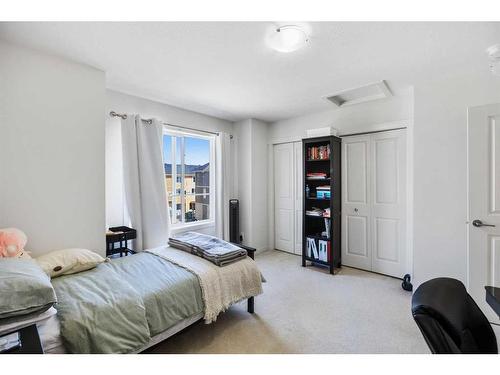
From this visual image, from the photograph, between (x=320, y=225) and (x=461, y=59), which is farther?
(x=320, y=225)

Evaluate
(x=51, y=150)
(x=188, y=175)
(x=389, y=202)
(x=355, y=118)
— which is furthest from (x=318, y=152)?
(x=51, y=150)

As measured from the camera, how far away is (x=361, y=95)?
9.77ft

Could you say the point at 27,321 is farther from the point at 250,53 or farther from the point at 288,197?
the point at 288,197

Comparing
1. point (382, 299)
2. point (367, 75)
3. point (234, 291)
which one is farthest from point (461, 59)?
point (234, 291)

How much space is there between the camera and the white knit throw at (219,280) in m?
1.83

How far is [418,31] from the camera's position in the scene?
5.38ft

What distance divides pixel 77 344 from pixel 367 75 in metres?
2.98

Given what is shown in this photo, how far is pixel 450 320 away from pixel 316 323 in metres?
1.50

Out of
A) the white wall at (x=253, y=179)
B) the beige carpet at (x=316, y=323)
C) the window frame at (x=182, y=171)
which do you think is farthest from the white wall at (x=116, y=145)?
the beige carpet at (x=316, y=323)

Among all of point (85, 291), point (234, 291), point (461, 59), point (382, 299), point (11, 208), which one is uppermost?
point (461, 59)

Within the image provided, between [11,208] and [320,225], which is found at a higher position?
[11,208]

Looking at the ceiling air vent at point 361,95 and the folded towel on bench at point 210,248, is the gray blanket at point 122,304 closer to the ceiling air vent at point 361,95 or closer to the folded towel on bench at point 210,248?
the folded towel on bench at point 210,248

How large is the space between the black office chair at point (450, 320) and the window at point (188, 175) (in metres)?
3.04
